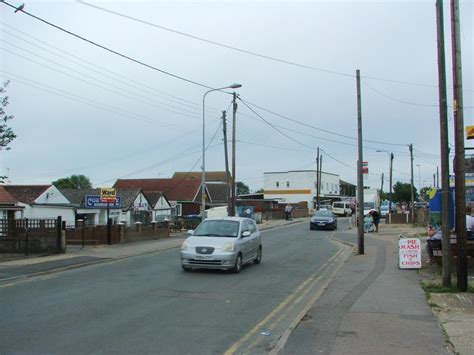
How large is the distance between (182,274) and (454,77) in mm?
8279

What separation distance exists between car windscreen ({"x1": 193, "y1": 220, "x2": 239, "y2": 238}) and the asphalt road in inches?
44.8

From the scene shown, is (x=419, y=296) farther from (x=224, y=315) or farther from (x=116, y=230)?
(x=116, y=230)

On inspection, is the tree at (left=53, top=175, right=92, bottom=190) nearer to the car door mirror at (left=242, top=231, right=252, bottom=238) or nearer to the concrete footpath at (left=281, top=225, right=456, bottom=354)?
the car door mirror at (left=242, top=231, right=252, bottom=238)

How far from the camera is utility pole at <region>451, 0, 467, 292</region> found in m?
10.3

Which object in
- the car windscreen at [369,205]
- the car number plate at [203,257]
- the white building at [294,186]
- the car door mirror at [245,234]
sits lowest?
the car number plate at [203,257]

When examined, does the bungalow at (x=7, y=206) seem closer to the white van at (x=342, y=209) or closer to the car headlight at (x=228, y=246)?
the car headlight at (x=228, y=246)

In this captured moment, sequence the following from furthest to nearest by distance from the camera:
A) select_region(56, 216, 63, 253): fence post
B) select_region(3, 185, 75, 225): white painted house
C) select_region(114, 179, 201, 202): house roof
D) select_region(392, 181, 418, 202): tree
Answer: select_region(392, 181, 418, 202): tree < select_region(114, 179, 201, 202): house roof < select_region(3, 185, 75, 225): white painted house < select_region(56, 216, 63, 253): fence post

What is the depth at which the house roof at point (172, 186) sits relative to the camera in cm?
6300

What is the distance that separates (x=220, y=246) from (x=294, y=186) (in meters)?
83.1

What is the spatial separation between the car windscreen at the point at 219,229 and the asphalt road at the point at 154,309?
1.14 metres

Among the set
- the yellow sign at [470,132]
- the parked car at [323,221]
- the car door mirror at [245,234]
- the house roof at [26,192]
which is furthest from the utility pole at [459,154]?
the house roof at [26,192]

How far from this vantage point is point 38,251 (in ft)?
64.9

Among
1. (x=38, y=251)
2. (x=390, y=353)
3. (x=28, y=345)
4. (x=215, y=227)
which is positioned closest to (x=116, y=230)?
(x=38, y=251)

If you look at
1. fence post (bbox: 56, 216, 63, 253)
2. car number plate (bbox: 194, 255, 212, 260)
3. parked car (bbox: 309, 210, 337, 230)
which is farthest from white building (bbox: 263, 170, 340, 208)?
car number plate (bbox: 194, 255, 212, 260)
